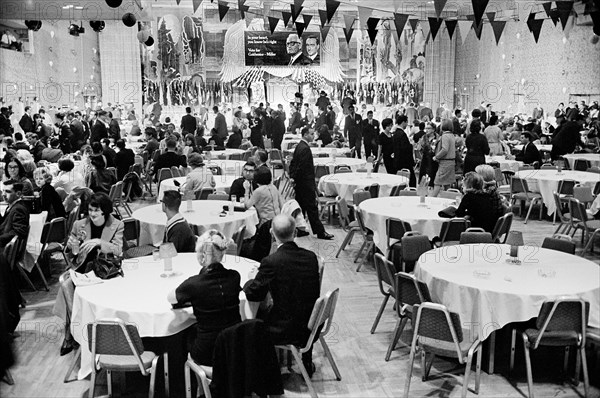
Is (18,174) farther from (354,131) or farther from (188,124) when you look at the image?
(354,131)

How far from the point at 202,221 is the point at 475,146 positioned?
18.8ft

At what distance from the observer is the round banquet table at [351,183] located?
9586 millimetres

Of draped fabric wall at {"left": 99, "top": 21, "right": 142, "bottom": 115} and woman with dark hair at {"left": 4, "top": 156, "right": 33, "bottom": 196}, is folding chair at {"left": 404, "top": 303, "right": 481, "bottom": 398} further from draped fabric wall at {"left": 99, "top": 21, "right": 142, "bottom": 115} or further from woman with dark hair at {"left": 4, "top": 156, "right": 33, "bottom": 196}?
draped fabric wall at {"left": 99, "top": 21, "right": 142, "bottom": 115}

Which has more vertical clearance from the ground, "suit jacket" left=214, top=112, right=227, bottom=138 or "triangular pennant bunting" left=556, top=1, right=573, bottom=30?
"triangular pennant bunting" left=556, top=1, right=573, bottom=30

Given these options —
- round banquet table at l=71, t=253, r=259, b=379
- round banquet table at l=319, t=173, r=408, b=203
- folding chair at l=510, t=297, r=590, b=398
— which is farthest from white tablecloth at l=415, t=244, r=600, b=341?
round banquet table at l=319, t=173, r=408, b=203

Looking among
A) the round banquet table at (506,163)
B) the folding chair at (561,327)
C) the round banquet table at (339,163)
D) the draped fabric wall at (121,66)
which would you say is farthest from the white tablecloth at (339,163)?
the draped fabric wall at (121,66)

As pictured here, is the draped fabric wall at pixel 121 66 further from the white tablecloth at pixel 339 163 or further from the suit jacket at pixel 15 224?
the suit jacket at pixel 15 224

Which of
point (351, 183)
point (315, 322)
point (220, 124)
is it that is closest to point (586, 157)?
point (351, 183)

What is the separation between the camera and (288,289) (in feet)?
14.6

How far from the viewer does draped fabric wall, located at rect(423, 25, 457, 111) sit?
2603 cm

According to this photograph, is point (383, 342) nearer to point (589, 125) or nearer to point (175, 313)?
point (175, 313)

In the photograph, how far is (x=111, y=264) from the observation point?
4930 mm

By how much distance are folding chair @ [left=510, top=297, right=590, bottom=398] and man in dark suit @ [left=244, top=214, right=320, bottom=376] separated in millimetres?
1539

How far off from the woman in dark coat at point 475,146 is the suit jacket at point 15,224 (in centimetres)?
718
